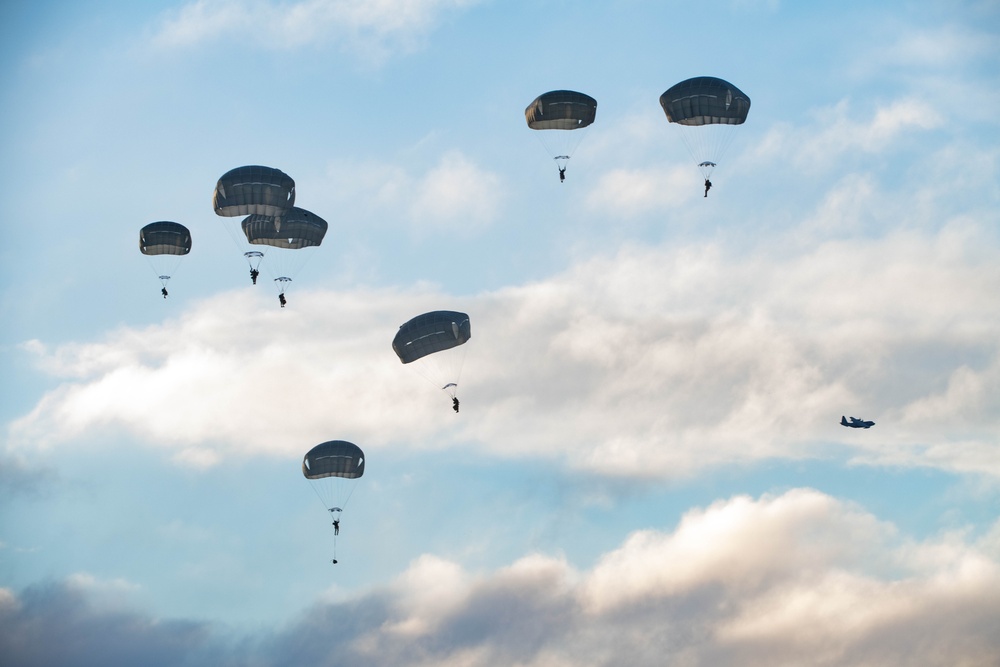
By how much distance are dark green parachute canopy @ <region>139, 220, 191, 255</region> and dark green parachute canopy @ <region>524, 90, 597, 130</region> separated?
29.6m

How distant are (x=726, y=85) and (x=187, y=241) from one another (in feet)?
144

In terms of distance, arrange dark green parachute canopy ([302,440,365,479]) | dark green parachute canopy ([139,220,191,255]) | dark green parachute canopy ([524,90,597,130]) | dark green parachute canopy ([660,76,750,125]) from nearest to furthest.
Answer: dark green parachute canopy ([660,76,750,125]), dark green parachute canopy ([524,90,597,130]), dark green parachute canopy ([302,440,365,479]), dark green parachute canopy ([139,220,191,255])

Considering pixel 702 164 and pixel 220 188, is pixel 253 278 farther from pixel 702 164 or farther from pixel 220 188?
pixel 702 164

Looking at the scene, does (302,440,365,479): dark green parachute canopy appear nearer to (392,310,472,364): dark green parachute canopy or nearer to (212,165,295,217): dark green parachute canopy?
(392,310,472,364): dark green parachute canopy

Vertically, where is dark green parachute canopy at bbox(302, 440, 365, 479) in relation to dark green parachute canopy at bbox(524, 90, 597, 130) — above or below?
below

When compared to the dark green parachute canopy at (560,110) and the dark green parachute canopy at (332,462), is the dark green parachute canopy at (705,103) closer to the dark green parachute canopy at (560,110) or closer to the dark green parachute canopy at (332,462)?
the dark green parachute canopy at (560,110)

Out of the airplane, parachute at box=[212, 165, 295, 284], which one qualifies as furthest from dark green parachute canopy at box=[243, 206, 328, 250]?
the airplane

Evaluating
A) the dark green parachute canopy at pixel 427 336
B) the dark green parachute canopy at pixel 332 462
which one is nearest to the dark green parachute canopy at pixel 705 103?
the dark green parachute canopy at pixel 427 336

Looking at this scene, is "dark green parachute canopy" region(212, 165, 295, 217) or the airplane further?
the airplane

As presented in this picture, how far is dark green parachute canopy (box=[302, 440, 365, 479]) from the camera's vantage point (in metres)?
117

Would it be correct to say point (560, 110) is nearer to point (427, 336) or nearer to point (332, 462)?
point (427, 336)

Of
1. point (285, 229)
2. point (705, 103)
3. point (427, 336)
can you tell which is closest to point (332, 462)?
point (427, 336)

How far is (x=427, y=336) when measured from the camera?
109 m

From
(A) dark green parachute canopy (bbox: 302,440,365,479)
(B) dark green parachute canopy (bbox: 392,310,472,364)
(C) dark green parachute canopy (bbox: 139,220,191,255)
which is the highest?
(C) dark green parachute canopy (bbox: 139,220,191,255)
